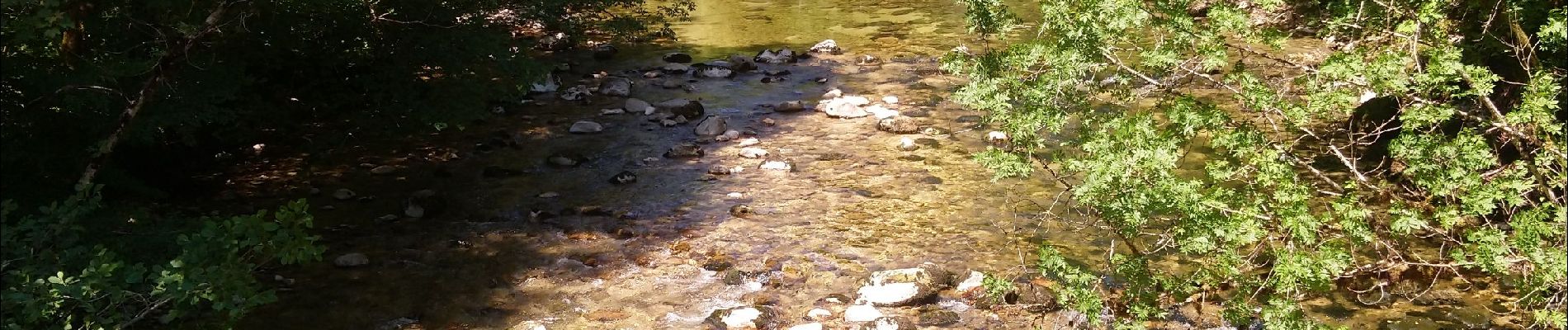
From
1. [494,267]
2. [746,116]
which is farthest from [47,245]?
[746,116]

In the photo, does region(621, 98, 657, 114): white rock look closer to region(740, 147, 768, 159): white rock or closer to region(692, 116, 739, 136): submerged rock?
region(692, 116, 739, 136): submerged rock

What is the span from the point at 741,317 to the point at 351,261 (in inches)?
105

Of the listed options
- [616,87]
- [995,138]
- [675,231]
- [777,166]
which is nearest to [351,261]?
[675,231]

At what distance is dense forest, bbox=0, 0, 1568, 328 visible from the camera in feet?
14.6

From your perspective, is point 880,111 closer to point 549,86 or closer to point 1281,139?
point 549,86

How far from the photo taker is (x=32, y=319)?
3.96m

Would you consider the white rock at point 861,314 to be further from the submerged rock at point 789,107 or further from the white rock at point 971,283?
the submerged rock at point 789,107

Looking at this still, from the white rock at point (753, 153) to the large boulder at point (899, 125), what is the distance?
1.29 meters

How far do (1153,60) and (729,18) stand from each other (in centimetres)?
1455

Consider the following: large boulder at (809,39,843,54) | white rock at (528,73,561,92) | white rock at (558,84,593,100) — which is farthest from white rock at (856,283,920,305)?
large boulder at (809,39,843,54)

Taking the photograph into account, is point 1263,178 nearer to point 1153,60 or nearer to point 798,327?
point 1153,60

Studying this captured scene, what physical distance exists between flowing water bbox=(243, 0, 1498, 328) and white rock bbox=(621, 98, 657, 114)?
1.12 feet

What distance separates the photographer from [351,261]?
711cm

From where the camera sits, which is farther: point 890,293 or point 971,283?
point 971,283
